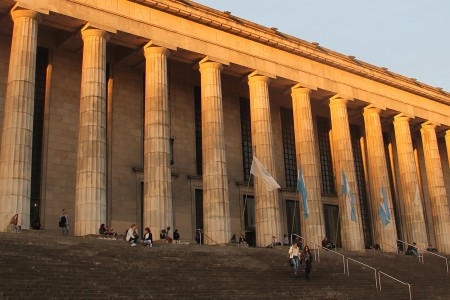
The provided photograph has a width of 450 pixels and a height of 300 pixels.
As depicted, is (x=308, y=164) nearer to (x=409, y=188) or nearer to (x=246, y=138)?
(x=246, y=138)

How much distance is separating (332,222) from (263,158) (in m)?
12.7

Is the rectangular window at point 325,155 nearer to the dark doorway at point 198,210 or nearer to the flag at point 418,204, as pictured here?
the flag at point 418,204

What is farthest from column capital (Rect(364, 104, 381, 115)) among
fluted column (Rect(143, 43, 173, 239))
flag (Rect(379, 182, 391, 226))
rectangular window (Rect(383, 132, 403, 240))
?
fluted column (Rect(143, 43, 173, 239))

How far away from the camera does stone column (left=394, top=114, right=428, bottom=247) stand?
4078 centimetres

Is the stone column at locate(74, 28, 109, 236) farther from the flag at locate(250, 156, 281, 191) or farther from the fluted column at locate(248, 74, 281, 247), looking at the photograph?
the fluted column at locate(248, 74, 281, 247)

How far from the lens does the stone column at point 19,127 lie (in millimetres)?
24750

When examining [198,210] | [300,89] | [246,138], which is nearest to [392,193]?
[246,138]

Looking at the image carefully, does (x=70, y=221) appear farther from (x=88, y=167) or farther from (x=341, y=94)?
(x=341, y=94)

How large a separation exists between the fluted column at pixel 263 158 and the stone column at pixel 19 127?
13.2m

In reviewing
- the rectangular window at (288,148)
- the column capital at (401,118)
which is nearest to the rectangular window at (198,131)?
the rectangular window at (288,148)

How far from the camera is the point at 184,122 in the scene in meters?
37.8

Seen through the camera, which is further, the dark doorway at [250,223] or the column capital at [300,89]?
the dark doorway at [250,223]

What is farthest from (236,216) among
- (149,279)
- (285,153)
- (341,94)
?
(149,279)

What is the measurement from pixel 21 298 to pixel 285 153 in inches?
1144
